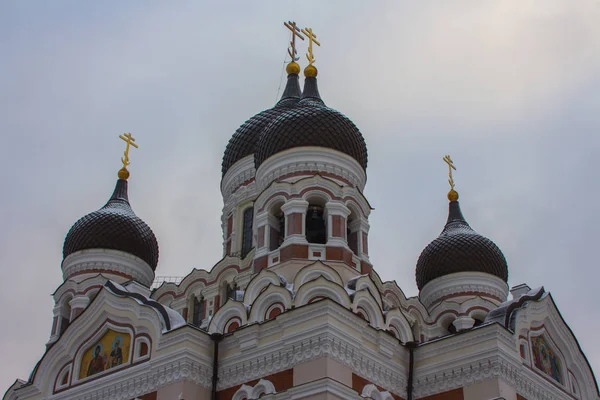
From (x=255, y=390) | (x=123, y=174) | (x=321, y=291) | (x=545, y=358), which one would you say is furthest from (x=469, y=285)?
(x=123, y=174)

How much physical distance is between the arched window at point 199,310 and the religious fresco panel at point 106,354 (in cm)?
339

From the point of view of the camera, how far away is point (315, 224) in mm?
15297

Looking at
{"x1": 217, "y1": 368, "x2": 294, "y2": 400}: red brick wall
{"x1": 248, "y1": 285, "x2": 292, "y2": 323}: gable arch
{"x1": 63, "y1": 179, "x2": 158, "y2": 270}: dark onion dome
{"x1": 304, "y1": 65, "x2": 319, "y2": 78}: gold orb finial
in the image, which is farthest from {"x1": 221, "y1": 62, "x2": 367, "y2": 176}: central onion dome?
{"x1": 217, "y1": 368, "x2": 294, "y2": 400}: red brick wall

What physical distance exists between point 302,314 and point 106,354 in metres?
3.66

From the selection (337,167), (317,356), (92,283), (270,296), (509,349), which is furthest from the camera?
(92,283)

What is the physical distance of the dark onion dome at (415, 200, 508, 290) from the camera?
18.4 metres

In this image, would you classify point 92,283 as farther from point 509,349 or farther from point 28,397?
point 509,349

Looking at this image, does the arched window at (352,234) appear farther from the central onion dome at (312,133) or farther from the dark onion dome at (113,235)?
the dark onion dome at (113,235)

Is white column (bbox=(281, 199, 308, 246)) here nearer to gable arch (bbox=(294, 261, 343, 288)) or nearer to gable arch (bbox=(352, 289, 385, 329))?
gable arch (bbox=(294, 261, 343, 288))

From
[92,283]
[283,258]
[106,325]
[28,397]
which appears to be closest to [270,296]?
[283,258]

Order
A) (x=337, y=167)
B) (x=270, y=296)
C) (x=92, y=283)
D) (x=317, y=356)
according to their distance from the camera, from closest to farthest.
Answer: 1. (x=317, y=356)
2. (x=270, y=296)
3. (x=337, y=167)
4. (x=92, y=283)

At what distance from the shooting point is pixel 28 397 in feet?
47.7

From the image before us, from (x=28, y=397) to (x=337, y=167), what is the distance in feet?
22.1

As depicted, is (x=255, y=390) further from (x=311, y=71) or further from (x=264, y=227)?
(x=311, y=71)
